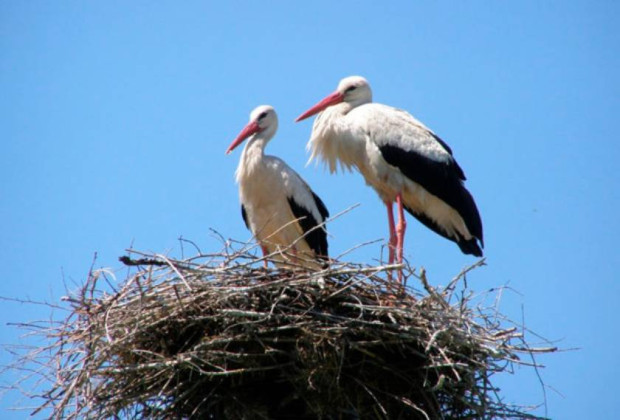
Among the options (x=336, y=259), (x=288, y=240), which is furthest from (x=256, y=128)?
(x=336, y=259)

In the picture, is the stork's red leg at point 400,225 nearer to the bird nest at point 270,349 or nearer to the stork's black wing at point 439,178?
the stork's black wing at point 439,178

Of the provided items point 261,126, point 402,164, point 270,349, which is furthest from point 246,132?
point 270,349

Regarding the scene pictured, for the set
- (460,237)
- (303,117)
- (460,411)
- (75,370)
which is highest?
(303,117)

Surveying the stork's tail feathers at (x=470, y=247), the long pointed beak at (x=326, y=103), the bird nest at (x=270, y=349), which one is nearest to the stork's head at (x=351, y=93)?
the long pointed beak at (x=326, y=103)

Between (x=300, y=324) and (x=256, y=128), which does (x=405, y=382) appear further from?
(x=256, y=128)

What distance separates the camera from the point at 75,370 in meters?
6.12

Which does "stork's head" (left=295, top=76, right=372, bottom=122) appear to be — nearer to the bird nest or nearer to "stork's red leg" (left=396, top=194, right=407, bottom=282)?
"stork's red leg" (left=396, top=194, right=407, bottom=282)

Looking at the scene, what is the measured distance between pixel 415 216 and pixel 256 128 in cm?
164

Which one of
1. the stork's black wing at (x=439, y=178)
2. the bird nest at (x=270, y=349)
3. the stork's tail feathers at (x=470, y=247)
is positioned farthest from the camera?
the stork's tail feathers at (x=470, y=247)

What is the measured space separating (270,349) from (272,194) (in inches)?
142

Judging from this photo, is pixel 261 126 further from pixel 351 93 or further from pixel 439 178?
pixel 439 178

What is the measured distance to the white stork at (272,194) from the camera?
9.58 m

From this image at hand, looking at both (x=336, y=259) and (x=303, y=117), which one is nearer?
(x=336, y=259)

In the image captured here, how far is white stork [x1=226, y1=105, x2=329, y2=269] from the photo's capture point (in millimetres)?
9578
